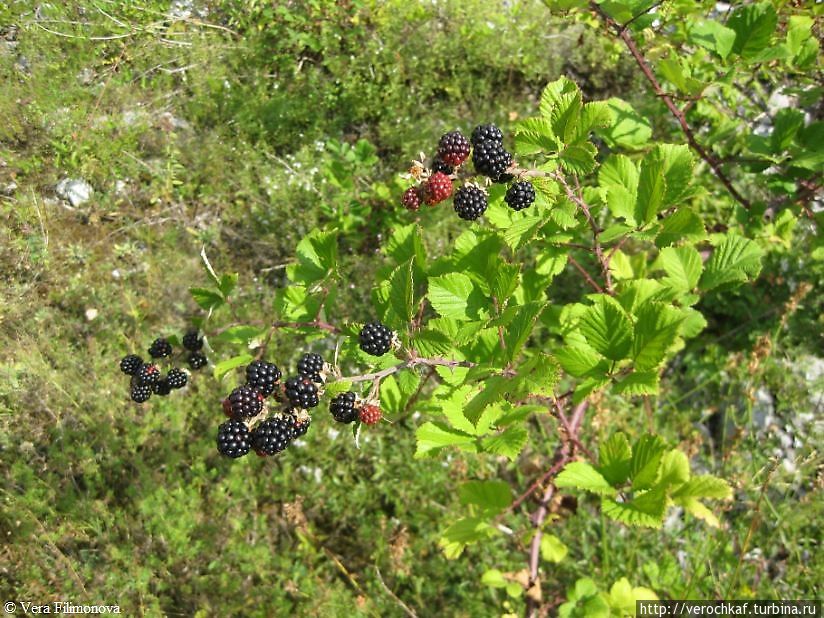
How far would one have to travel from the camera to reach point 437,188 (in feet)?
4.83

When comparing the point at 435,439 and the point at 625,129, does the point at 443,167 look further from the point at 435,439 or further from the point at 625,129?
the point at 625,129

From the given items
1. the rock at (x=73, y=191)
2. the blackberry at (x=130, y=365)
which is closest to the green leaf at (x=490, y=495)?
the blackberry at (x=130, y=365)

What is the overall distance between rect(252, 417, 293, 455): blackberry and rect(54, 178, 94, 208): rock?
4082mm

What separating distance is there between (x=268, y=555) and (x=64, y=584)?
1125 millimetres

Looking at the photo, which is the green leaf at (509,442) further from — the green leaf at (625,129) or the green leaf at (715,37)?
the green leaf at (715,37)

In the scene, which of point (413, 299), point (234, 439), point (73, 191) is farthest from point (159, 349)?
point (73, 191)

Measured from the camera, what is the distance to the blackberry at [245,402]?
1402mm

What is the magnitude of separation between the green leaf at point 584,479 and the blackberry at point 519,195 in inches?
30.6

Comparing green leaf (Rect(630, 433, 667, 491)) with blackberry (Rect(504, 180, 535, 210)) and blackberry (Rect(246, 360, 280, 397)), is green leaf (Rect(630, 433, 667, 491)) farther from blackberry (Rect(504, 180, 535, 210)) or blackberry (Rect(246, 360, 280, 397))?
blackberry (Rect(246, 360, 280, 397))

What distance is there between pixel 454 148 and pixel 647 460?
40.2 inches

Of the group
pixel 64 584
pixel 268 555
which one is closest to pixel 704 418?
pixel 268 555

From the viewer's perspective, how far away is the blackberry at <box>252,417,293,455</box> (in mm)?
1430

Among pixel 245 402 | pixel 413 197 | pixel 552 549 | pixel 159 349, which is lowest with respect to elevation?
pixel 552 549

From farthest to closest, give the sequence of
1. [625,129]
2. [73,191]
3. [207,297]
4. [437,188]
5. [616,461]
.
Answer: [73,191]
[625,129]
[207,297]
[616,461]
[437,188]
